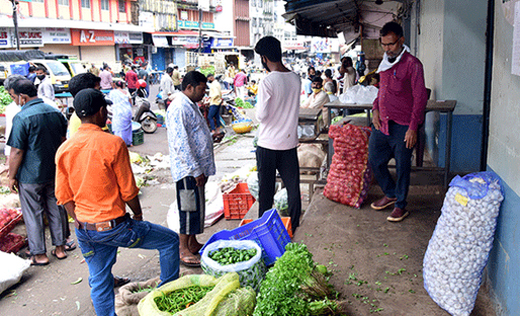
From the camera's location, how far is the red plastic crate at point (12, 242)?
5.45 m

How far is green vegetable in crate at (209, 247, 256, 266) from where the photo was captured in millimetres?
3463

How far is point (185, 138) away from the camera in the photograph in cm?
432

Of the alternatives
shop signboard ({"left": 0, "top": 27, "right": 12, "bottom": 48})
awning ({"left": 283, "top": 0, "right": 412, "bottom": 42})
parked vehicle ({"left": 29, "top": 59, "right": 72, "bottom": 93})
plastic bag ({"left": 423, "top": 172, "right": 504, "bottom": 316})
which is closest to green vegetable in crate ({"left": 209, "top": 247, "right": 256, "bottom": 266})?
plastic bag ({"left": 423, "top": 172, "right": 504, "bottom": 316})

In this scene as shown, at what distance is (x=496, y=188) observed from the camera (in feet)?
9.60

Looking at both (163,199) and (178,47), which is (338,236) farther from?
(178,47)

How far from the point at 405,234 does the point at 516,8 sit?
2259 millimetres

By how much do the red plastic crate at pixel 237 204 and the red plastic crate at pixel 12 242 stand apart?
256cm

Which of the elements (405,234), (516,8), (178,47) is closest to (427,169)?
(405,234)

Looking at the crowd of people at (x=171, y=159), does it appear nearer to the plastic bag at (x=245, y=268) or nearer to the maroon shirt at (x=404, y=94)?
the maroon shirt at (x=404, y=94)

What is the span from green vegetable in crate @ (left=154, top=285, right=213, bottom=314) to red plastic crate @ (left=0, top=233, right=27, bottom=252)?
3.19 m

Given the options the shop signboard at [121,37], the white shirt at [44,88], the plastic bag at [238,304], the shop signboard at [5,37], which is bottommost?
the plastic bag at [238,304]

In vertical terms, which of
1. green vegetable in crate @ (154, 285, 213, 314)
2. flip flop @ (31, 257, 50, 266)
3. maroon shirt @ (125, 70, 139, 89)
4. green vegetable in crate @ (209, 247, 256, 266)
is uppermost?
maroon shirt @ (125, 70, 139, 89)

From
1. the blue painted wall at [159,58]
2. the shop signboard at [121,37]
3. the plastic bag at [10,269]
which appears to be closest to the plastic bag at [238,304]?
the plastic bag at [10,269]

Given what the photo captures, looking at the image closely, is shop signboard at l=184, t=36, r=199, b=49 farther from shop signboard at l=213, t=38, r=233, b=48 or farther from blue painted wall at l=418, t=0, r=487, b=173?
blue painted wall at l=418, t=0, r=487, b=173
